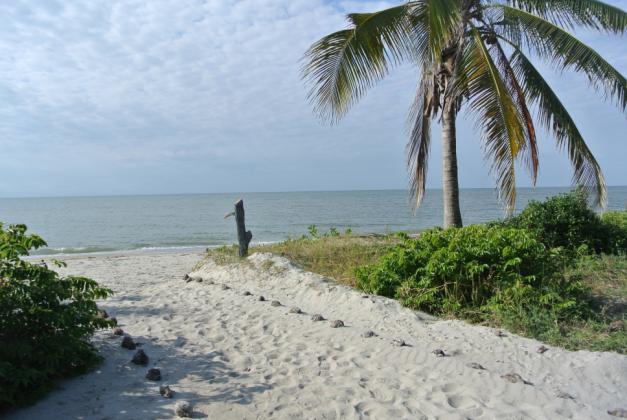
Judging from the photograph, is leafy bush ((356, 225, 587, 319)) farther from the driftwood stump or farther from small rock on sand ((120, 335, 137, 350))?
the driftwood stump

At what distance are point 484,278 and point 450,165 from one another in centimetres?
343

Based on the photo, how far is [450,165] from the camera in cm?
889

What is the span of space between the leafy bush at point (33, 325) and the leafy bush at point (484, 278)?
3.94 m

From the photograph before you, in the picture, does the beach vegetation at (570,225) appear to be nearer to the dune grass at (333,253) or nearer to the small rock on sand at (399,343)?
the dune grass at (333,253)

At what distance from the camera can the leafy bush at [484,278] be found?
551cm

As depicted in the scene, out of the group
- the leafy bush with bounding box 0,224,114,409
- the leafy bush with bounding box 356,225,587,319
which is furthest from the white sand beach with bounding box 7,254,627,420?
the leafy bush with bounding box 356,225,587,319

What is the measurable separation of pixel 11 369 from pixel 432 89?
8071 mm

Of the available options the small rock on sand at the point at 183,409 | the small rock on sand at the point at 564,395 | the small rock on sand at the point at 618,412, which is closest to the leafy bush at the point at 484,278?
the small rock on sand at the point at 564,395

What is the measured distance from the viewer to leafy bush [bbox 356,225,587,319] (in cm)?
551

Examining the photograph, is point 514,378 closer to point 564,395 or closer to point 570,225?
point 564,395

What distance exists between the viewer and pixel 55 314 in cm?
361

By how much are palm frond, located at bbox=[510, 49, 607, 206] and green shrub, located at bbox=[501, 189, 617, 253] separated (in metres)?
0.28

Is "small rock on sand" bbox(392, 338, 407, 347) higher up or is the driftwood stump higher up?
the driftwood stump

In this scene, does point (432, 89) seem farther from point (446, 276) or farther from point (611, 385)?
point (611, 385)
